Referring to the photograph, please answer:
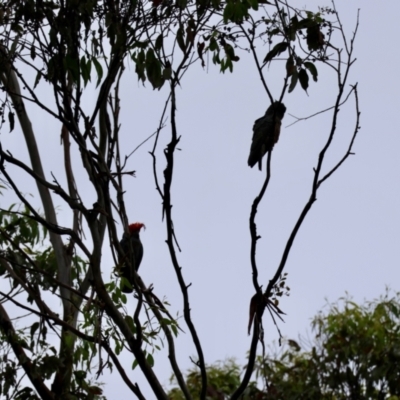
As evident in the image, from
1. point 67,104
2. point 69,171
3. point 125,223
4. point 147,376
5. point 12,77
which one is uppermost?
point 12,77

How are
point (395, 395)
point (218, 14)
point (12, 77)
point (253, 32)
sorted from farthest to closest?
point (395, 395), point (12, 77), point (218, 14), point (253, 32)

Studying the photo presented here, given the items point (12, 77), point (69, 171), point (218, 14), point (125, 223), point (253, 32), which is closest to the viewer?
point (125, 223)

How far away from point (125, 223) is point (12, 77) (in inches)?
95.0

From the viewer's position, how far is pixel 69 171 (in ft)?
18.0

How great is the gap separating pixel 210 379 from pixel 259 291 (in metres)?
4.33

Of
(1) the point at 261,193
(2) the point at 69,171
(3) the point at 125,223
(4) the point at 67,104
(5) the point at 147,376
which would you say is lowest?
(5) the point at 147,376

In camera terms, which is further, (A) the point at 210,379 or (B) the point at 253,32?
(A) the point at 210,379

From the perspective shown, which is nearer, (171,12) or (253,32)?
(253,32)

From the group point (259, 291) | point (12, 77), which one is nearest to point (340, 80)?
point (259, 291)

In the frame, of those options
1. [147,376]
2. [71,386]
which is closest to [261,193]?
[147,376]

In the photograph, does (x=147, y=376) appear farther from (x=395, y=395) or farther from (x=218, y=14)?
(x=395, y=395)

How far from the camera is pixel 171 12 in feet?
15.9

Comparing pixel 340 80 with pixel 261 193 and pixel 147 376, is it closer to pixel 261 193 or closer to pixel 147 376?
pixel 261 193

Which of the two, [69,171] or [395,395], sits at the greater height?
[69,171]
